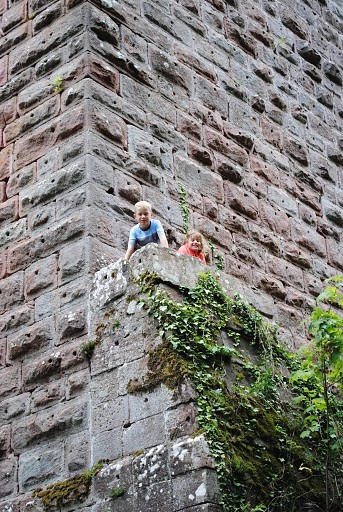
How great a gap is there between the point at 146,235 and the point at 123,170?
1.85ft

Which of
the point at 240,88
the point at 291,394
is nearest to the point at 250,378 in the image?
the point at 291,394

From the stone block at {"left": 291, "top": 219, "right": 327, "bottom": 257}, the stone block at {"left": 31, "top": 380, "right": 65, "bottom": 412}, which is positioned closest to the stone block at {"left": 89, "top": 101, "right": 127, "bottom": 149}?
the stone block at {"left": 31, "top": 380, "right": 65, "bottom": 412}

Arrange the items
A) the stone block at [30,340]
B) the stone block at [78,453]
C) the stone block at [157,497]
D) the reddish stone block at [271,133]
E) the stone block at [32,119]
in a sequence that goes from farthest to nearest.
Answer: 1. the reddish stone block at [271,133]
2. the stone block at [32,119]
3. the stone block at [30,340]
4. the stone block at [78,453]
5. the stone block at [157,497]

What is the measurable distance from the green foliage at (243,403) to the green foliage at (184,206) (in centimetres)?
96

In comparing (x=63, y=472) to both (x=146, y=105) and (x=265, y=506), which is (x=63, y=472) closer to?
(x=265, y=506)

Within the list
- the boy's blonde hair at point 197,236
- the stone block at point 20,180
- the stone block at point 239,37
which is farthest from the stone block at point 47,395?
the stone block at point 239,37

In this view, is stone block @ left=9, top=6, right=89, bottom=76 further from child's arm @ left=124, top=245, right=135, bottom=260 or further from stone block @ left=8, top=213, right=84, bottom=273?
child's arm @ left=124, top=245, right=135, bottom=260

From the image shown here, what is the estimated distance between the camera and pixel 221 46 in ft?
25.8

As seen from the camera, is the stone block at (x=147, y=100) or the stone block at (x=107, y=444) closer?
the stone block at (x=107, y=444)

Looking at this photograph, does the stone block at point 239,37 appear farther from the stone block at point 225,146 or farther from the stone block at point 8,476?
the stone block at point 8,476

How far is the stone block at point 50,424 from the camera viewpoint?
522cm

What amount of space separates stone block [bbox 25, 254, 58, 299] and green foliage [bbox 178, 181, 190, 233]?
109 centimetres

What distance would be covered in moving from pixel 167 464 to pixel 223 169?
3.21m

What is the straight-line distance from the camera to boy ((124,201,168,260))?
19.0 feet
